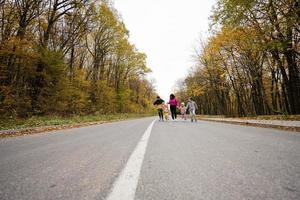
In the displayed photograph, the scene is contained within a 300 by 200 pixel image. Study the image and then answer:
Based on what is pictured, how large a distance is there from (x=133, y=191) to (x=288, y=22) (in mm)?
14045

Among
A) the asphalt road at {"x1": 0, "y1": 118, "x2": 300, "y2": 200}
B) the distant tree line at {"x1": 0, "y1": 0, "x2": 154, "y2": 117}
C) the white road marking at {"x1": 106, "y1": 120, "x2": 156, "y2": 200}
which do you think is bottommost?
the asphalt road at {"x1": 0, "y1": 118, "x2": 300, "y2": 200}

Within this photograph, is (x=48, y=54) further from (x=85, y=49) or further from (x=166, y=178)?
(x=166, y=178)

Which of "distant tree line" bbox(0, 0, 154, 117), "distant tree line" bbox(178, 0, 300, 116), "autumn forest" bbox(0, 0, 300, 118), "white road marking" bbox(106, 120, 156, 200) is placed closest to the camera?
"white road marking" bbox(106, 120, 156, 200)

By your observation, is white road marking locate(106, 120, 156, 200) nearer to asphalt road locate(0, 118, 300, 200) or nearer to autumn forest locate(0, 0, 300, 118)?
asphalt road locate(0, 118, 300, 200)

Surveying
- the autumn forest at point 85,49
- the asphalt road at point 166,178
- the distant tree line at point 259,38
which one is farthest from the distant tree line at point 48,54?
the distant tree line at point 259,38

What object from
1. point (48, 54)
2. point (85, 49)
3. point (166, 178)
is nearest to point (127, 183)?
point (166, 178)

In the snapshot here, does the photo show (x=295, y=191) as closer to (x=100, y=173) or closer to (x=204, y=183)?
(x=204, y=183)

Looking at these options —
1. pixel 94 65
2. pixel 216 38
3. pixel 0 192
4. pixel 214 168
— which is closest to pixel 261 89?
pixel 216 38

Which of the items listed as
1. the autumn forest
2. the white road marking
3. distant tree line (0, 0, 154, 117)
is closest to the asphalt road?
the white road marking

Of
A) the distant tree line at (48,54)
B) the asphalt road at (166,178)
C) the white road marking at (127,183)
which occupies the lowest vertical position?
the asphalt road at (166,178)

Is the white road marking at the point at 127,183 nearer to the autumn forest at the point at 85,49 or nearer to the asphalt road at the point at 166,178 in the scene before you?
the asphalt road at the point at 166,178

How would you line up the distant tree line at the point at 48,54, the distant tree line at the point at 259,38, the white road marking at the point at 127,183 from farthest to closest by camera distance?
the distant tree line at the point at 48,54
the distant tree line at the point at 259,38
the white road marking at the point at 127,183

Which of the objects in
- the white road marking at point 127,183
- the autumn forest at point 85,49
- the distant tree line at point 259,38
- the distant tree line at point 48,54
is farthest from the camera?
the distant tree line at point 48,54

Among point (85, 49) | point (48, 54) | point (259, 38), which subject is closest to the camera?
point (259, 38)
